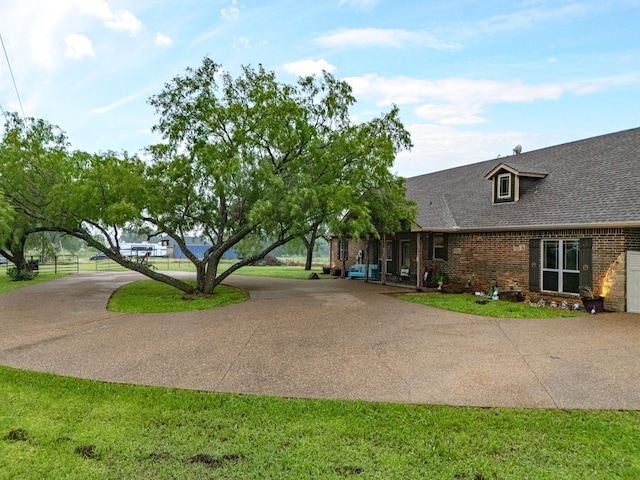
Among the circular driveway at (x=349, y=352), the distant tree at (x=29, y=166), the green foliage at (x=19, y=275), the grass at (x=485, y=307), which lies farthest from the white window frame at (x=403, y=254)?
the green foliage at (x=19, y=275)

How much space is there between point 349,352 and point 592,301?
7.98m

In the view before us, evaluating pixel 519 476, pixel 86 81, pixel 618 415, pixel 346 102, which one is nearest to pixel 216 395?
pixel 519 476

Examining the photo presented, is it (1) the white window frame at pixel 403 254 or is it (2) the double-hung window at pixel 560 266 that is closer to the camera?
(2) the double-hung window at pixel 560 266

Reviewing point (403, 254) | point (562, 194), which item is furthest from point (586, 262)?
point (403, 254)

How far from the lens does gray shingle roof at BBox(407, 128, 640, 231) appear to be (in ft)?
37.9

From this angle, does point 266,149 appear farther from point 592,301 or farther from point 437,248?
point 592,301

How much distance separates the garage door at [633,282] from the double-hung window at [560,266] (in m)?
1.24

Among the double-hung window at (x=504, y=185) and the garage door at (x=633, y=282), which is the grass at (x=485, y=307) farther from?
the double-hung window at (x=504, y=185)

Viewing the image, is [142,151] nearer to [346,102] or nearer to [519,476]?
[346,102]

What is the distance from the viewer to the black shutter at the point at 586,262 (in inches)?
451

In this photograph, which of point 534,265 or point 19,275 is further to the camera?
point 19,275

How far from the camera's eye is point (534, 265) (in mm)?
12922

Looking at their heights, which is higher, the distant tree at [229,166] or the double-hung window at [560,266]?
the distant tree at [229,166]

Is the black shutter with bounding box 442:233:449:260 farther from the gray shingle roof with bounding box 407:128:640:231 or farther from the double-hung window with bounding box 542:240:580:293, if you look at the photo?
the double-hung window with bounding box 542:240:580:293
